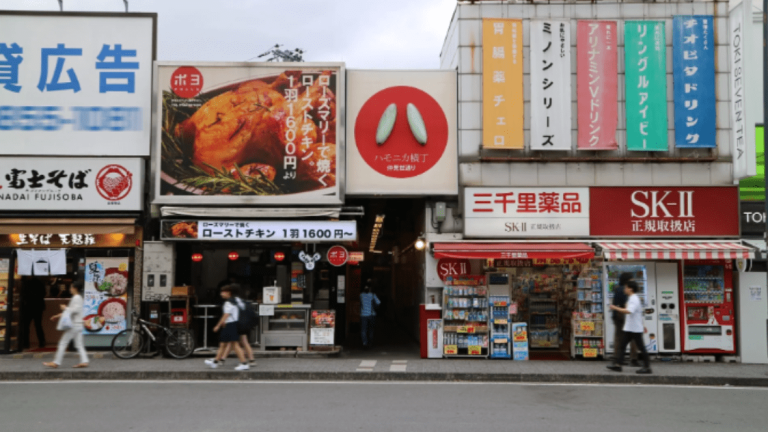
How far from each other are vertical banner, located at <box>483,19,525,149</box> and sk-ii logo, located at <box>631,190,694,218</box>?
2.95 m

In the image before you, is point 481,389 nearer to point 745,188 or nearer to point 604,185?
point 604,185

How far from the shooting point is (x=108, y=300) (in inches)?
623

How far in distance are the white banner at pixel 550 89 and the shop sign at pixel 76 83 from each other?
909cm

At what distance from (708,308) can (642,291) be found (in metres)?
1.59

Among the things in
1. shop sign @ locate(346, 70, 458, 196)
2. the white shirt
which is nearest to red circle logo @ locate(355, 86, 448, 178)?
shop sign @ locate(346, 70, 458, 196)

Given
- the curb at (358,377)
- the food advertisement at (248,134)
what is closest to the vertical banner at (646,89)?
the curb at (358,377)

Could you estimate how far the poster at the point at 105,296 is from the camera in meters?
15.8

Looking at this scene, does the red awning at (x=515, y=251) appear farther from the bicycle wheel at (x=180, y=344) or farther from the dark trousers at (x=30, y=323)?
the dark trousers at (x=30, y=323)

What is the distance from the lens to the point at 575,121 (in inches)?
615

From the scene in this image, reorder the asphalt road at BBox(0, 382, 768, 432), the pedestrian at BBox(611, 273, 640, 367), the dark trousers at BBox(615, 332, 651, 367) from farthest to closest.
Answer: the pedestrian at BBox(611, 273, 640, 367) → the dark trousers at BBox(615, 332, 651, 367) → the asphalt road at BBox(0, 382, 768, 432)

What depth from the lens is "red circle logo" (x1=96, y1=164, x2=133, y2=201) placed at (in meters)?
15.6

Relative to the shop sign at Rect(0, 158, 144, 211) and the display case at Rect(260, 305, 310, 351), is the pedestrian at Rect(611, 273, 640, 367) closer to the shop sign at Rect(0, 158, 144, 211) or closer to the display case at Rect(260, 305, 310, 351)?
the display case at Rect(260, 305, 310, 351)

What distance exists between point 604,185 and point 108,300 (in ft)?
39.2

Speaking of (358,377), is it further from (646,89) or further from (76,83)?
(76,83)
